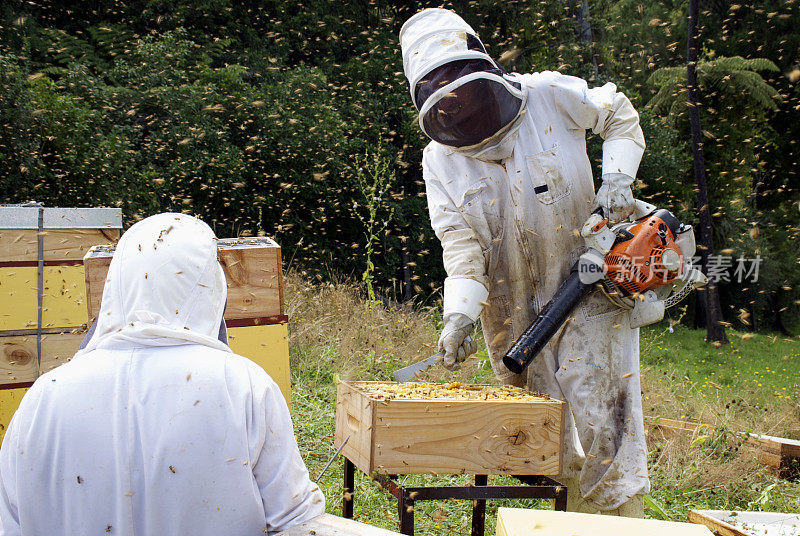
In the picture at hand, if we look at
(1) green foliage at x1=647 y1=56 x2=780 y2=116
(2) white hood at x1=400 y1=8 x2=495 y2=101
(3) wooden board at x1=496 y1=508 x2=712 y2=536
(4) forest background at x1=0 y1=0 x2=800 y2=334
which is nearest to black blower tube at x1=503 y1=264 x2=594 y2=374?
(2) white hood at x1=400 y1=8 x2=495 y2=101

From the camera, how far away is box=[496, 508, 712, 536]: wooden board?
1488mm

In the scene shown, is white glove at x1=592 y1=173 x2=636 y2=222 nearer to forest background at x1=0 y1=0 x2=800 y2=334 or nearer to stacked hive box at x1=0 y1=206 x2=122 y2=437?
stacked hive box at x1=0 y1=206 x2=122 y2=437

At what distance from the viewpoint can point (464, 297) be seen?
2979mm

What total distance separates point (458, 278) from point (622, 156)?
1.01 meters

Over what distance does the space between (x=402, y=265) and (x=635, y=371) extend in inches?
425

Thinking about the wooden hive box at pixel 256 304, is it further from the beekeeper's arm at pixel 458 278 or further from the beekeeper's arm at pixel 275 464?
the beekeeper's arm at pixel 275 464

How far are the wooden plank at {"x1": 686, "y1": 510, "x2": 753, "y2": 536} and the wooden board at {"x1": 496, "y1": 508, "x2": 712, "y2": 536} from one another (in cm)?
171

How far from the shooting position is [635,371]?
3.07m

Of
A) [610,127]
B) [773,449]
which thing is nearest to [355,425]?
[610,127]

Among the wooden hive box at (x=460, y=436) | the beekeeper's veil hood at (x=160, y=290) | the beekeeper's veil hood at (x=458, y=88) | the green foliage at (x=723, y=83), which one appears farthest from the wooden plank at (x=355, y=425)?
the green foliage at (x=723, y=83)

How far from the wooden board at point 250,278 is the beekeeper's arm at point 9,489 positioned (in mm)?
1673

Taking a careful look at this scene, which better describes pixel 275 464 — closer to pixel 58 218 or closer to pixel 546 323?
pixel 546 323

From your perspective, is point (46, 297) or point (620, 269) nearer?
point (620, 269)

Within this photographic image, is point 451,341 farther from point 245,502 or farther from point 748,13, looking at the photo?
point 748,13
